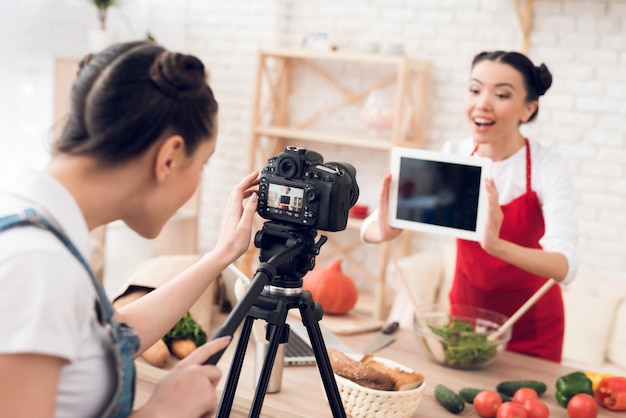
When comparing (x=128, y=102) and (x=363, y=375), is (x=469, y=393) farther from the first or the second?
(x=128, y=102)

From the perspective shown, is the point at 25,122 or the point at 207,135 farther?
the point at 25,122

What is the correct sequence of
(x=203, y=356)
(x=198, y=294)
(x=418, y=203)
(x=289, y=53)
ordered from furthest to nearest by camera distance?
(x=289, y=53), (x=418, y=203), (x=198, y=294), (x=203, y=356)

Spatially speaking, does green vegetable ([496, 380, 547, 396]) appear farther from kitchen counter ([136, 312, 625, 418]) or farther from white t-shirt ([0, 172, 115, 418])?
white t-shirt ([0, 172, 115, 418])

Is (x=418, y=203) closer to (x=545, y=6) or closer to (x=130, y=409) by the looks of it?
(x=130, y=409)

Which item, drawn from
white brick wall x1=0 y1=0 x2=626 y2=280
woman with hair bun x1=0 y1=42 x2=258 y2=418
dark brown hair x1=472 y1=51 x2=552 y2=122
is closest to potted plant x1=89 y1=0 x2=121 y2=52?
white brick wall x1=0 y1=0 x2=626 y2=280

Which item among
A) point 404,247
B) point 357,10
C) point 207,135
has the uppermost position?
point 357,10

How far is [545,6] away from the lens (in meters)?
3.62

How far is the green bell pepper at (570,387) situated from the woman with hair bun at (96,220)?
0.99 m

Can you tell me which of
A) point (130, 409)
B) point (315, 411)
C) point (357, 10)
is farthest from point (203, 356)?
point (357, 10)

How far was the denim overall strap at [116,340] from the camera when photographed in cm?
90

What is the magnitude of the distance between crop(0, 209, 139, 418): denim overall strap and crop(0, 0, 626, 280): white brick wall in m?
3.06

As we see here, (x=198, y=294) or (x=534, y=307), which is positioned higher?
(x=198, y=294)

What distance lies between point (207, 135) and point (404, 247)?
3.03 meters

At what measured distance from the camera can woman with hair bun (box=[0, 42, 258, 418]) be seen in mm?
830
